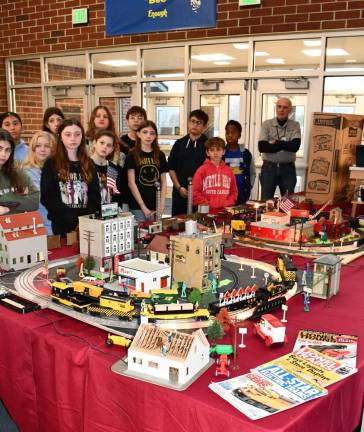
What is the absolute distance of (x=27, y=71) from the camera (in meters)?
9.04

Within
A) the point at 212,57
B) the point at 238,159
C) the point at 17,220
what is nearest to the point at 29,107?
the point at 212,57

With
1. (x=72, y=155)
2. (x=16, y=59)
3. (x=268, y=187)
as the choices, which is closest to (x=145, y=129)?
(x=72, y=155)

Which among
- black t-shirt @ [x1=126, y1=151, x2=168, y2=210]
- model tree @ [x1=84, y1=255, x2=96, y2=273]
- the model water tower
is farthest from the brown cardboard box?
model tree @ [x1=84, y1=255, x2=96, y2=273]

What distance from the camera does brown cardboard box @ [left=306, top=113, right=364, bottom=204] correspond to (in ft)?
18.6

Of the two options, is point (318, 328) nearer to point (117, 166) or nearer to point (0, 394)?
point (0, 394)

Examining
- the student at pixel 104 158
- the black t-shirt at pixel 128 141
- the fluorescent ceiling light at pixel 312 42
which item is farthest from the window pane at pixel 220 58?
the student at pixel 104 158

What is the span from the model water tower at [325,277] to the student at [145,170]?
7.16 ft

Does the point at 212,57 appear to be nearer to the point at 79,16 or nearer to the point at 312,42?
the point at 312,42

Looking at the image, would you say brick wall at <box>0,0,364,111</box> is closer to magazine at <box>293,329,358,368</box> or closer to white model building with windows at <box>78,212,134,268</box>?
white model building with windows at <box>78,212,134,268</box>

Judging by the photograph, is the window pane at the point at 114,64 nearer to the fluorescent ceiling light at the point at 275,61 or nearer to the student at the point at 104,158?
the fluorescent ceiling light at the point at 275,61

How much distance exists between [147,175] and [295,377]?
3129 millimetres

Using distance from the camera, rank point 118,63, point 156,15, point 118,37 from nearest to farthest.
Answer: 1. point 156,15
2. point 118,37
3. point 118,63

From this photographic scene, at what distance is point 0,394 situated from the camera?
2186 mm

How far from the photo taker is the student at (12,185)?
3162 mm
